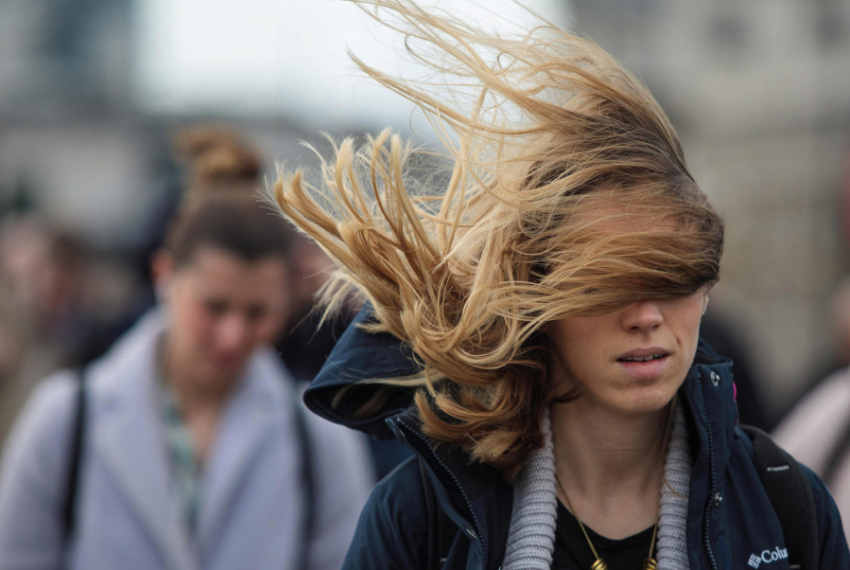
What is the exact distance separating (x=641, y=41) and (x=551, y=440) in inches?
2099

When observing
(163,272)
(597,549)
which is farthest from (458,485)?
(163,272)

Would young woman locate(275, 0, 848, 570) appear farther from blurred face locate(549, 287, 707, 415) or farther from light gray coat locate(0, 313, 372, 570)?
light gray coat locate(0, 313, 372, 570)

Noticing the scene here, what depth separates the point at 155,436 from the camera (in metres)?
3.63

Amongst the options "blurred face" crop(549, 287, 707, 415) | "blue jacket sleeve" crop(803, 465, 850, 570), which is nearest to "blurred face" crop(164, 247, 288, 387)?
"blurred face" crop(549, 287, 707, 415)

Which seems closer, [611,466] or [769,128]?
[611,466]

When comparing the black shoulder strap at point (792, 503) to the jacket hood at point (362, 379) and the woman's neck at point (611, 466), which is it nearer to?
the woman's neck at point (611, 466)

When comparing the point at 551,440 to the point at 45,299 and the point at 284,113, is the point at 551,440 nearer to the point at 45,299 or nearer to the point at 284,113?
the point at 45,299

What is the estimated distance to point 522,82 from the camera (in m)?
1.93

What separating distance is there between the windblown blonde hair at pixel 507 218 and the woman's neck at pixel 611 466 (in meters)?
0.09

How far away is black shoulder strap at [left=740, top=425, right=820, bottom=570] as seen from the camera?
1.85 meters

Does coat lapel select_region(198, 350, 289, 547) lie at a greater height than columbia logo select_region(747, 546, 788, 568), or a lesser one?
lesser

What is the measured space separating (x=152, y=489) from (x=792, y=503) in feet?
8.08

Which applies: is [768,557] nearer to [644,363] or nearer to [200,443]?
[644,363]

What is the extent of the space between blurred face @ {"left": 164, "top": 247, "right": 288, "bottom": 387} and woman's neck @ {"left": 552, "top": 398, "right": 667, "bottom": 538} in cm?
204
